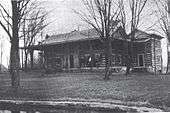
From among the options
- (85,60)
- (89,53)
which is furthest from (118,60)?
(85,60)

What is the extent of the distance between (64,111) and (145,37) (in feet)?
97.0

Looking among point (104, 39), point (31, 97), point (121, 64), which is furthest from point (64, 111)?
point (121, 64)

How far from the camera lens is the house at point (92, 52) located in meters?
35.1

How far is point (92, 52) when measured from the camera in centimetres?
3438

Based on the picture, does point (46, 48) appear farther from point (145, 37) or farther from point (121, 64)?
point (145, 37)

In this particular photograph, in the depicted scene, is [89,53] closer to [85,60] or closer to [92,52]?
[85,60]

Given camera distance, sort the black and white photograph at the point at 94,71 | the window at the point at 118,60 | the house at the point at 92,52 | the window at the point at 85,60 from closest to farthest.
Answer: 1. the black and white photograph at the point at 94,71
2. the house at the point at 92,52
3. the window at the point at 85,60
4. the window at the point at 118,60

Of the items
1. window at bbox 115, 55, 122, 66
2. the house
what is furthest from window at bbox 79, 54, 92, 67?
window at bbox 115, 55, 122, 66

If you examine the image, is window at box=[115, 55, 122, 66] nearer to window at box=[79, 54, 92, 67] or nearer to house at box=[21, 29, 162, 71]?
house at box=[21, 29, 162, 71]

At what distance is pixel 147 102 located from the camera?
37.2 feet

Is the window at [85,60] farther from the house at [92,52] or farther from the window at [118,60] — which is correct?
the window at [118,60]

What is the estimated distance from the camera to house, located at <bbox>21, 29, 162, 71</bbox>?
35.1 m

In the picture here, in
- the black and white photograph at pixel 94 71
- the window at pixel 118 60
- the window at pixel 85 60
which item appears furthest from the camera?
the window at pixel 118 60

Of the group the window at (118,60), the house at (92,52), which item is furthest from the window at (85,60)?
the window at (118,60)
